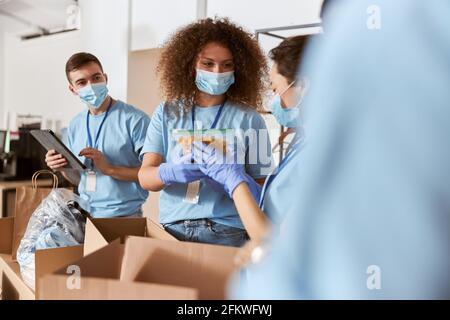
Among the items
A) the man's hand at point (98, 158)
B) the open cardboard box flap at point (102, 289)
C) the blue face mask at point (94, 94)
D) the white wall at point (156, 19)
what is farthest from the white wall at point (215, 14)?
the open cardboard box flap at point (102, 289)

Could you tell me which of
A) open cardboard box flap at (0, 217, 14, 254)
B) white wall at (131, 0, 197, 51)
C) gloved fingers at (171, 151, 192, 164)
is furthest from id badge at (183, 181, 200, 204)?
white wall at (131, 0, 197, 51)

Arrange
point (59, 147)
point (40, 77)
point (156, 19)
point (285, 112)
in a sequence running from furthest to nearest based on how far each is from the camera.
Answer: point (40, 77)
point (156, 19)
point (59, 147)
point (285, 112)

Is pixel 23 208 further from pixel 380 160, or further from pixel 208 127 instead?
pixel 380 160

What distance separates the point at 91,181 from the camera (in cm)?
189

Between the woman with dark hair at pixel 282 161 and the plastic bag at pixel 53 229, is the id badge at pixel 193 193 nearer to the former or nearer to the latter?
the woman with dark hair at pixel 282 161

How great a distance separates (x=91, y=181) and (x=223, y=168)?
995 mm

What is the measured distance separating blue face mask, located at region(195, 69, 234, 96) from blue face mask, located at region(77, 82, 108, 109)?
61 cm

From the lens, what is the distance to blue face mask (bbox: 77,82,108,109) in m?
1.89

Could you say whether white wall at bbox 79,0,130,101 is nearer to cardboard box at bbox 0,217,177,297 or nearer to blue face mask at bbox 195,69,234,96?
blue face mask at bbox 195,69,234,96

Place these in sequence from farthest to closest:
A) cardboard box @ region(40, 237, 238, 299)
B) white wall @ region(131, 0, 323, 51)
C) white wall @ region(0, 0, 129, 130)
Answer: white wall @ region(0, 0, 129, 130)
white wall @ region(131, 0, 323, 51)
cardboard box @ region(40, 237, 238, 299)

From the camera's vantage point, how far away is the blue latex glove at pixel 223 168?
1.06 metres

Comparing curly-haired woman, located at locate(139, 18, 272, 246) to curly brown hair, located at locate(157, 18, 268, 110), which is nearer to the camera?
curly-haired woman, located at locate(139, 18, 272, 246)

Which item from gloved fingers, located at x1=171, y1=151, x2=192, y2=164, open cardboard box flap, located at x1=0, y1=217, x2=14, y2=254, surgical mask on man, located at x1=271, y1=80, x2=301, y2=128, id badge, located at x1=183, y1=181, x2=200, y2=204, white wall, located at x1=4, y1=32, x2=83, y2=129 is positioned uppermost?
white wall, located at x1=4, y1=32, x2=83, y2=129

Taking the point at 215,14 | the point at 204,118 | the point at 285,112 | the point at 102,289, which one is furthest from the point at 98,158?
the point at 215,14
